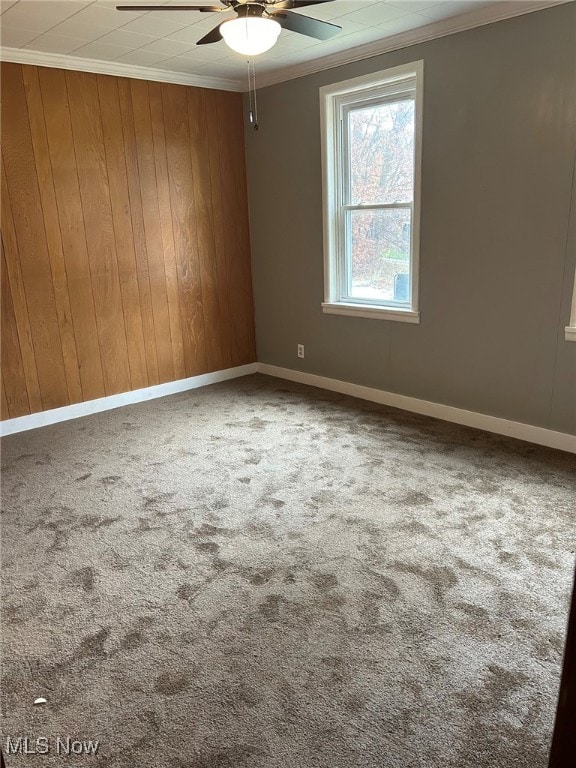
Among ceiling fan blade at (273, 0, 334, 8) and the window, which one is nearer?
ceiling fan blade at (273, 0, 334, 8)

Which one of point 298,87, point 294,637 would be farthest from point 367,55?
point 294,637

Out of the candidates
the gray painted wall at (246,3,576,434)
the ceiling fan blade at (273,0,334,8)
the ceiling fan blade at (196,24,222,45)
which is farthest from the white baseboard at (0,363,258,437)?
the ceiling fan blade at (273,0,334,8)

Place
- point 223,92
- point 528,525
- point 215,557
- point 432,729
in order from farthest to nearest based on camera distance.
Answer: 1. point 223,92
2. point 528,525
3. point 215,557
4. point 432,729

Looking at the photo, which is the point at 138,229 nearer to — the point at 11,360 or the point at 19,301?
the point at 19,301

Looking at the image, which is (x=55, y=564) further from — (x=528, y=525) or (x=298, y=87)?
(x=298, y=87)

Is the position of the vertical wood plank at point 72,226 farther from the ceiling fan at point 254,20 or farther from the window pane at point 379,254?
the window pane at point 379,254

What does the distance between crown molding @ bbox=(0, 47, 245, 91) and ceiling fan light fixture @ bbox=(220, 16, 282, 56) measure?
6.14 feet

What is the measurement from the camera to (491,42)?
3.13m

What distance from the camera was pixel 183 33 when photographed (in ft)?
10.6

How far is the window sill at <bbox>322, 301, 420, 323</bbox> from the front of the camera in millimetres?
3906

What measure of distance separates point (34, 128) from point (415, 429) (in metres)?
3.24

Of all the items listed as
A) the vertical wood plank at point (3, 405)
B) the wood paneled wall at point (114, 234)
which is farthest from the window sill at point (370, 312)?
the vertical wood plank at point (3, 405)

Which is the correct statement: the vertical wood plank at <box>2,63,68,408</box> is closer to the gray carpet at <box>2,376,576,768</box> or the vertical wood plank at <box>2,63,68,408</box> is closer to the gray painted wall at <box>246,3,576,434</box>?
the gray carpet at <box>2,376,576,768</box>

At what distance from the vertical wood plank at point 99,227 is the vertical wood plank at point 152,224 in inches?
11.3
